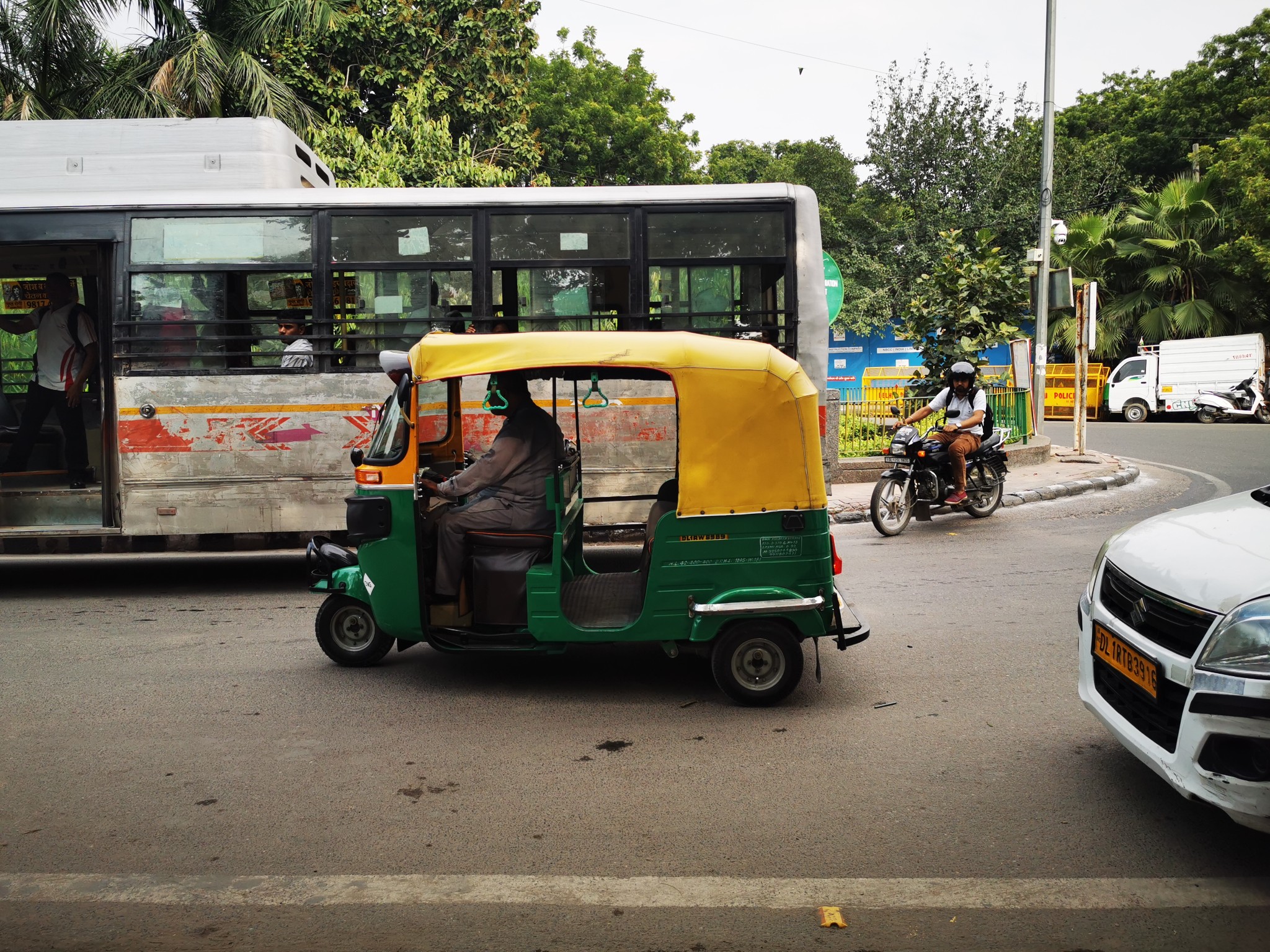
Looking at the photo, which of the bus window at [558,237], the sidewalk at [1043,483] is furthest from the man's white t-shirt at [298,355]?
the sidewalk at [1043,483]

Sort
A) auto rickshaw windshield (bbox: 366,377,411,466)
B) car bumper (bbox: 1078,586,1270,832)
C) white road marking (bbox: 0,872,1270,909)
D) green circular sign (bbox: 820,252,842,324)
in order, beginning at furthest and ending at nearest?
1. green circular sign (bbox: 820,252,842,324)
2. auto rickshaw windshield (bbox: 366,377,411,466)
3. white road marking (bbox: 0,872,1270,909)
4. car bumper (bbox: 1078,586,1270,832)

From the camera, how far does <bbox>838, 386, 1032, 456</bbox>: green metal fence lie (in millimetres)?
14922

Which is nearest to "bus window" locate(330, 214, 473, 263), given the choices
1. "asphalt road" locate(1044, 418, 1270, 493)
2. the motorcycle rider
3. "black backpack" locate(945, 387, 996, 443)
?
the motorcycle rider

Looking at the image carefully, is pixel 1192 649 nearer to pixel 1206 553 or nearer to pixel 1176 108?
pixel 1206 553

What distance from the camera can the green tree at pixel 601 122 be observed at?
1437 inches

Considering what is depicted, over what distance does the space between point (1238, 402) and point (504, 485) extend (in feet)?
84.7

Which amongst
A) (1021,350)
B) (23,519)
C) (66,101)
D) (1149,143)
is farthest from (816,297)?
(1149,143)

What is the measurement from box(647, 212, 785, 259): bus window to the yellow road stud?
6050 millimetres

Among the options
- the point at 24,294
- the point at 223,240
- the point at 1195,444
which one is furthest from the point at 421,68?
the point at 1195,444

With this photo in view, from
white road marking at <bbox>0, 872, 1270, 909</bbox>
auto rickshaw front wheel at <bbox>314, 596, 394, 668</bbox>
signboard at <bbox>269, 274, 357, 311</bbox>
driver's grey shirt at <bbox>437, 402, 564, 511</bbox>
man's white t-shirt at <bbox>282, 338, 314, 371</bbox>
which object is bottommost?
white road marking at <bbox>0, 872, 1270, 909</bbox>

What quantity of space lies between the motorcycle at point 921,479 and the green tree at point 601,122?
2727 cm

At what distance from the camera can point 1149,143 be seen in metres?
39.0

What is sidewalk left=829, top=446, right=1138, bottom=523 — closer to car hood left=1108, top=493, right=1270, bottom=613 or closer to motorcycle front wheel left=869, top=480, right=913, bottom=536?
motorcycle front wheel left=869, top=480, right=913, bottom=536

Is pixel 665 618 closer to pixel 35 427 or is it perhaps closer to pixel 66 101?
pixel 35 427
